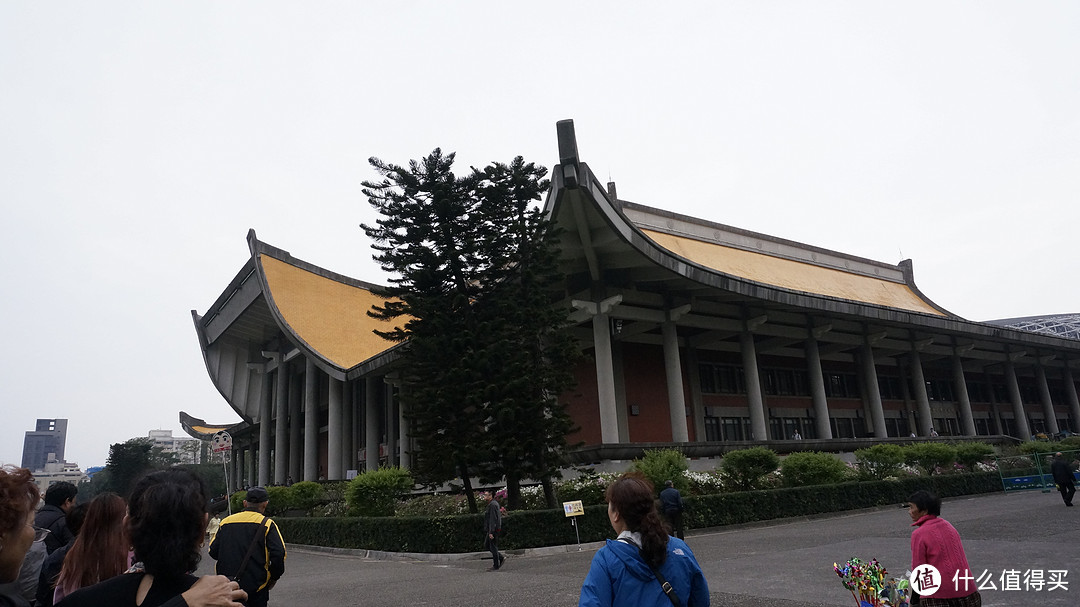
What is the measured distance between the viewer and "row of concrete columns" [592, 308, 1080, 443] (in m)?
22.0

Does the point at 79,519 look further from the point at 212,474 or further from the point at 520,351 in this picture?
the point at 212,474

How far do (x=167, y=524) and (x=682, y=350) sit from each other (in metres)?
27.5

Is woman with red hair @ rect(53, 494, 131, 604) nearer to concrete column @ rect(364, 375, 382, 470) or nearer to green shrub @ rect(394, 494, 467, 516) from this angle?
green shrub @ rect(394, 494, 467, 516)

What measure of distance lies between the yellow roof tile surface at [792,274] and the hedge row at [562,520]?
10117mm

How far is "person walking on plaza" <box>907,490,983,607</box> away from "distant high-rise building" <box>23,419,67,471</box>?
202m

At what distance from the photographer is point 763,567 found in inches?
382

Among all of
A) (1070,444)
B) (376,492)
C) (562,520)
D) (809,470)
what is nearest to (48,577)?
(562,520)

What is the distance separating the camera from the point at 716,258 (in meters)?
30.2

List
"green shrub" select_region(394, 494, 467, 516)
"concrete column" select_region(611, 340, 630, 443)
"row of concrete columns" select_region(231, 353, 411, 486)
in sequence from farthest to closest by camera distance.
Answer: "row of concrete columns" select_region(231, 353, 411, 486)
"concrete column" select_region(611, 340, 630, 443)
"green shrub" select_region(394, 494, 467, 516)

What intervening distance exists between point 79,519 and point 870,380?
32620 mm

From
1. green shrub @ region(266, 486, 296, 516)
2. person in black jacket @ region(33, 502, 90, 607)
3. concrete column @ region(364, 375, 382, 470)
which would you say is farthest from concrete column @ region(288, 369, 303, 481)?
person in black jacket @ region(33, 502, 90, 607)

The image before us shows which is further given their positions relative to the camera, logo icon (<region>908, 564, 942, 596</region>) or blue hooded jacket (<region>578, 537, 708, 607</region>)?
logo icon (<region>908, 564, 942, 596</region>)

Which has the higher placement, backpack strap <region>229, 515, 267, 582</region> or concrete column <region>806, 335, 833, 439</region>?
concrete column <region>806, 335, 833, 439</region>

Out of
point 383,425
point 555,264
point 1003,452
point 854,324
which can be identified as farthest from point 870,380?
point 383,425
